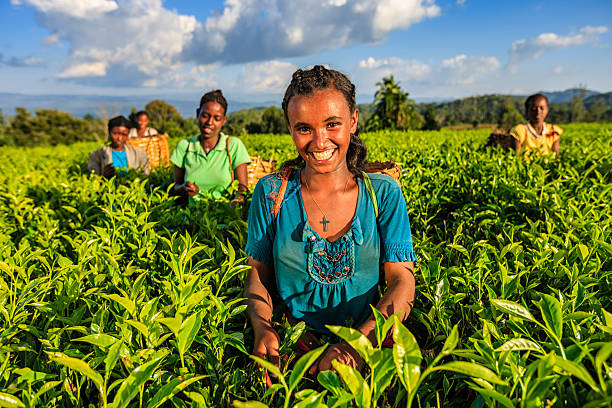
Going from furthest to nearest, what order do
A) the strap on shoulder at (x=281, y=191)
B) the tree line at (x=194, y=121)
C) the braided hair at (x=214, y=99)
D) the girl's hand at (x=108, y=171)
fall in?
the tree line at (x=194, y=121)
the girl's hand at (x=108, y=171)
the braided hair at (x=214, y=99)
the strap on shoulder at (x=281, y=191)

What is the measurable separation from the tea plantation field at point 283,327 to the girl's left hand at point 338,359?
5 centimetres

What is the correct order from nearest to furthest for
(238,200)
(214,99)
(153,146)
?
1. (238,200)
2. (214,99)
3. (153,146)

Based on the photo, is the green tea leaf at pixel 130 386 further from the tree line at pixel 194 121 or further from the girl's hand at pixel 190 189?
the tree line at pixel 194 121

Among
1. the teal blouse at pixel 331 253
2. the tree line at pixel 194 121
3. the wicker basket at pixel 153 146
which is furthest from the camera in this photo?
the tree line at pixel 194 121

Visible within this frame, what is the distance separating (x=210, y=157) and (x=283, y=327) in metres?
2.75

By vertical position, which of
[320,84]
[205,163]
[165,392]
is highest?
[320,84]

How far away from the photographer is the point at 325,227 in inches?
76.0

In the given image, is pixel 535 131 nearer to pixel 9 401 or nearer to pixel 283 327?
pixel 283 327

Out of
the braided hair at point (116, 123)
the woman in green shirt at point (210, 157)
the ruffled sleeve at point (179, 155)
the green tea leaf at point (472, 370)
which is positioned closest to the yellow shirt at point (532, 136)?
the woman in green shirt at point (210, 157)

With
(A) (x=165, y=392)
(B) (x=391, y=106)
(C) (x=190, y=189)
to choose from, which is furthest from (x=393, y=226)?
(B) (x=391, y=106)

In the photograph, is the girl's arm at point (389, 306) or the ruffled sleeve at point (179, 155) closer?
the girl's arm at point (389, 306)

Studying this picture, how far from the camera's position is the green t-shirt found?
12.9 feet

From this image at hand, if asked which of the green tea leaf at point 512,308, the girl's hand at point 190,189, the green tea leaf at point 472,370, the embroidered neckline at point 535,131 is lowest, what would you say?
the green tea leaf at point 472,370

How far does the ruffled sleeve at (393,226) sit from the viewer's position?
1813 mm
